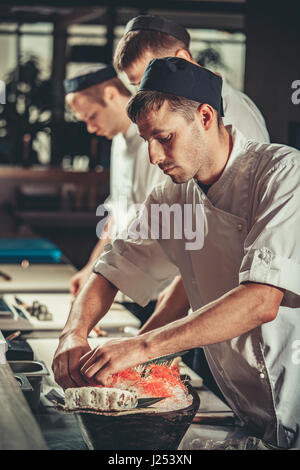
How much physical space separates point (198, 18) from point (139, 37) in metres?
9.71

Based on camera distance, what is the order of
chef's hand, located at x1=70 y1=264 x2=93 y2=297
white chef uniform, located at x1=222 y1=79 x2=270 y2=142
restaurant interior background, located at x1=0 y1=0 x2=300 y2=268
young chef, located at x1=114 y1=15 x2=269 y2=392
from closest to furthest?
1. young chef, located at x1=114 y1=15 x2=269 y2=392
2. white chef uniform, located at x1=222 y1=79 x2=270 y2=142
3. chef's hand, located at x1=70 y1=264 x2=93 y2=297
4. restaurant interior background, located at x1=0 y1=0 x2=300 y2=268

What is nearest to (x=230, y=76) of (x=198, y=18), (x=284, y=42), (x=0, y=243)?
(x=198, y=18)

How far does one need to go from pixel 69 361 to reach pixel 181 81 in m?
0.72

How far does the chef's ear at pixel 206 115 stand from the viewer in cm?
183

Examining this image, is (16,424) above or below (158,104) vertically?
below

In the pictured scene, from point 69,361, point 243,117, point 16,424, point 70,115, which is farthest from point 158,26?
point 70,115

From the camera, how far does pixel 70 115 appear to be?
859 centimetres

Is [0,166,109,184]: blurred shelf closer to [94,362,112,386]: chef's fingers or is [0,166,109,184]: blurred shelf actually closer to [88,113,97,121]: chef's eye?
[88,113,97,121]: chef's eye

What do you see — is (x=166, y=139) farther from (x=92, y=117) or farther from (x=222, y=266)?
(x=92, y=117)

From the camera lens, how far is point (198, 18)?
11781 mm

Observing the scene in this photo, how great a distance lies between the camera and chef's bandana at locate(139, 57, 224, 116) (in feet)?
5.84

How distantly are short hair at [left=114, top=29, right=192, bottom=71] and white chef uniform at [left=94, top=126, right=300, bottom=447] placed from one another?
54cm

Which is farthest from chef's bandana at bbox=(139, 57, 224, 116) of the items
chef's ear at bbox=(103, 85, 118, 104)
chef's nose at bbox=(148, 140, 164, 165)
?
chef's ear at bbox=(103, 85, 118, 104)

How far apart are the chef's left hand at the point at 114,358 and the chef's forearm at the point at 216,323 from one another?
0.02m
